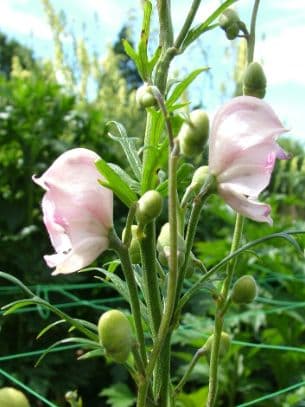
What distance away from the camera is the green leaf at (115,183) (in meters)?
0.39

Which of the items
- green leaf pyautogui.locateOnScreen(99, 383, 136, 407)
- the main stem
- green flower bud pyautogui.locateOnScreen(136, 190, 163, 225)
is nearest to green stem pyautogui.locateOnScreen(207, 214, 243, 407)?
the main stem

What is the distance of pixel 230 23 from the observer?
0.54 metres

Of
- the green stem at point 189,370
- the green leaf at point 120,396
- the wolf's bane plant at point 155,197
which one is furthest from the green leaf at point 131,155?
the green leaf at point 120,396

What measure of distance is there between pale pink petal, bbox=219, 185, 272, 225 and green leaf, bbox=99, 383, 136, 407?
1.42 meters

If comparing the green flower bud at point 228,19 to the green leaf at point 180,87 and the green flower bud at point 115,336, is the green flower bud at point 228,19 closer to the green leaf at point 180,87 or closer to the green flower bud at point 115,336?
the green leaf at point 180,87

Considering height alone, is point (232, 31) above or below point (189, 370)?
above

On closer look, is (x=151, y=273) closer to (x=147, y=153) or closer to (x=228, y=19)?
(x=147, y=153)

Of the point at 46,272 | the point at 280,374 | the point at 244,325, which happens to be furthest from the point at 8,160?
the point at 280,374

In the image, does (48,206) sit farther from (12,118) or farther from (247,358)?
(12,118)

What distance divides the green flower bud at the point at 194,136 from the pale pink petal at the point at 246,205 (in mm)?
48

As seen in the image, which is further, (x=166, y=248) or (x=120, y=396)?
(x=120, y=396)

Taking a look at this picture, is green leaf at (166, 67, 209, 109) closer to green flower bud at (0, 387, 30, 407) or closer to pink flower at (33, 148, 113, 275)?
pink flower at (33, 148, 113, 275)

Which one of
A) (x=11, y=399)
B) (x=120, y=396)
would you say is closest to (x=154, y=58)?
(x=11, y=399)

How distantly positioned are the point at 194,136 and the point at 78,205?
0.26 ft
